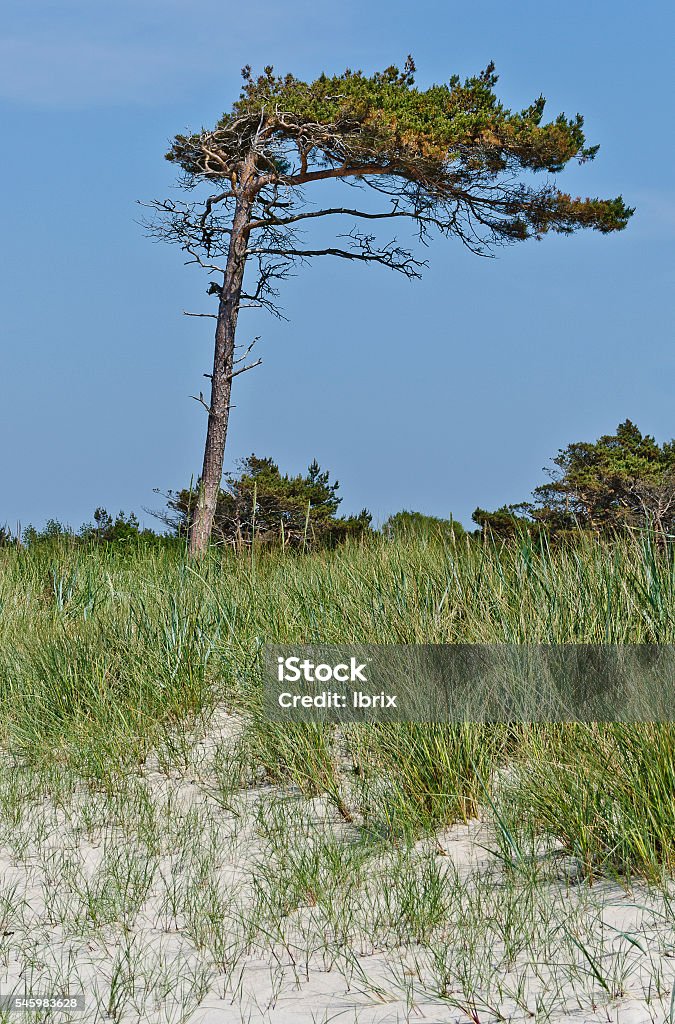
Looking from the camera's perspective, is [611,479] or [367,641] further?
[611,479]

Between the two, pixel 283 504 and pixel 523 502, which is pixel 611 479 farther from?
pixel 283 504

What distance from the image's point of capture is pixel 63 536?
1119 cm

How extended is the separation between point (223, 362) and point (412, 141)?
4.50m

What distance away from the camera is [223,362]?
47.0 ft

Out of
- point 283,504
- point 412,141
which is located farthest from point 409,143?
point 283,504

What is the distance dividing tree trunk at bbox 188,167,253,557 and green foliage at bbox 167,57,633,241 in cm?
91

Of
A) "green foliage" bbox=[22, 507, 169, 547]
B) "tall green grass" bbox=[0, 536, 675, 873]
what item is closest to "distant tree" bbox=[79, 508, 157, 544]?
"green foliage" bbox=[22, 507, 169, 547]

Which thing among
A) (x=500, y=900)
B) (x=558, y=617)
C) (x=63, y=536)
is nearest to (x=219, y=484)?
(x=63, y=536)

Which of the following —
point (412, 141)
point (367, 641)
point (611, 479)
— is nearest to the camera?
point (367, 641)

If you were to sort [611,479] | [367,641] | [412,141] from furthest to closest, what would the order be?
[611,479] < [412,141] < [367,641]

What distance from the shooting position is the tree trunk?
14.1 metres

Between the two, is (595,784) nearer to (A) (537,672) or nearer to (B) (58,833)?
(A) (537,672)

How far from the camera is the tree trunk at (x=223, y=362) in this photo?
46.3 feet

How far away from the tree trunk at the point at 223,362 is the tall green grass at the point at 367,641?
234 inches
